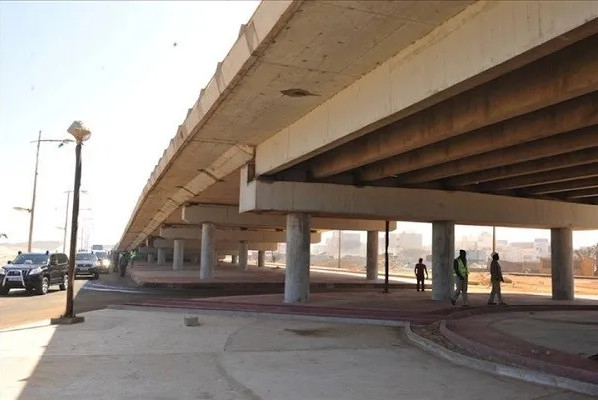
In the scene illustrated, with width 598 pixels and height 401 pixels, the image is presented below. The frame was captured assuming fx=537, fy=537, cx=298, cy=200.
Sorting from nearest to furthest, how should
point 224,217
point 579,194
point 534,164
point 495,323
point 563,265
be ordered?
1. point 495,323
2. point 534,164
3. point 579,194
4. point 563,265
5. point 224,217

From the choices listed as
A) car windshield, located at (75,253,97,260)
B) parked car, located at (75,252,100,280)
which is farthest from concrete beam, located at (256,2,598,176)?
car windshield, located at (75,253,97,260)

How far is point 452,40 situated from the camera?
8.12m

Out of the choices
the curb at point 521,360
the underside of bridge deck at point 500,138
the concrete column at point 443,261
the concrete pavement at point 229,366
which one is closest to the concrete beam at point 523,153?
the underside of bridge deck at point 500,138

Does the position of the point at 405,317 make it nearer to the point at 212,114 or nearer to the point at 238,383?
the point at 212,114

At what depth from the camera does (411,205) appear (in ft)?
65.3

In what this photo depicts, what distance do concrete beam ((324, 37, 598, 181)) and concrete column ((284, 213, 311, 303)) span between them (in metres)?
2.97

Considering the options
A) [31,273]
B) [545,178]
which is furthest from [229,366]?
[31,273]

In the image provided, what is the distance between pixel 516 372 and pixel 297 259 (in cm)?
1140

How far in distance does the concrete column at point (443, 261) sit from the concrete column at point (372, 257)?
1775 centimetres

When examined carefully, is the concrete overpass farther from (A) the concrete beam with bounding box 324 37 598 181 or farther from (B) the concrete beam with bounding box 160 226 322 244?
(B) the concrete beam with bounding box 160 226 322 244

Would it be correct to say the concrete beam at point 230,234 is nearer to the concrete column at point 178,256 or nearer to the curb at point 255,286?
the concrete column at point 178,256

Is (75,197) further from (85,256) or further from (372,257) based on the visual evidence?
(372,257)

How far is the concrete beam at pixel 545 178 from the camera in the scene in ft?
54.0

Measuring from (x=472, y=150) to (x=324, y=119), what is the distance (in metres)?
3.75
